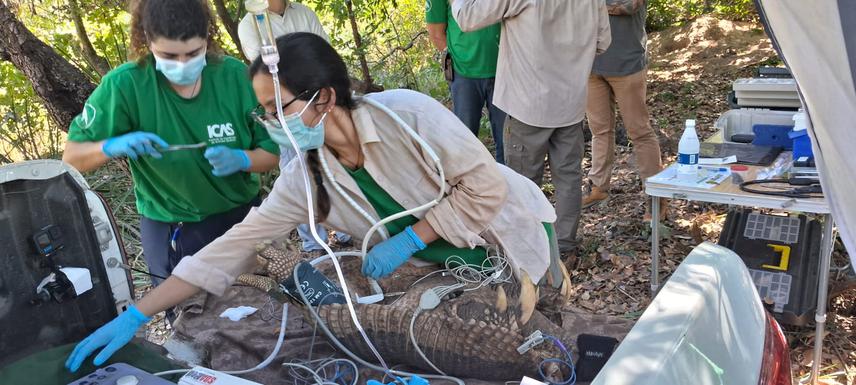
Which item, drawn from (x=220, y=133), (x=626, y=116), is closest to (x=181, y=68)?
(x=220, y=133)

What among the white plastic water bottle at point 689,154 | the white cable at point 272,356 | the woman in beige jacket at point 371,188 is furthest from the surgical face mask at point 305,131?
the white plastic water bottle at point 689,154

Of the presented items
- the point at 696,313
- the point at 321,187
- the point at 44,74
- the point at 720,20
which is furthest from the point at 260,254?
the point at 720,20

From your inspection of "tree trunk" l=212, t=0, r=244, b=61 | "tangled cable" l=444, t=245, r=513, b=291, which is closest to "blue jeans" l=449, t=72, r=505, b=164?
"tree trunk" l=212, t=0, r=244, b=61

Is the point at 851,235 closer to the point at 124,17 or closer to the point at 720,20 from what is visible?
the point at 124,17

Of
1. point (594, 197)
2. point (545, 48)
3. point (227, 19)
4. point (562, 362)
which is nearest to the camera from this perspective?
point (562, 362)

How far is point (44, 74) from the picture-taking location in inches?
154

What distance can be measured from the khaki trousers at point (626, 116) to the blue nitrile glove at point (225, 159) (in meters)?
2.67

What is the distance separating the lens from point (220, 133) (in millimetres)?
2600

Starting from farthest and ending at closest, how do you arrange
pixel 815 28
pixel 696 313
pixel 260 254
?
pixel 260 254
pixel 815 28
pixel 696 313

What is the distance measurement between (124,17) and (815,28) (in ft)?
16.1

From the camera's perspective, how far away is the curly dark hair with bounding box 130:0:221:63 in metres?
2.38

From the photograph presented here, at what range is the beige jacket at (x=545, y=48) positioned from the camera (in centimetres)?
362

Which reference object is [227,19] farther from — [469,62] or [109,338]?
[109,338]

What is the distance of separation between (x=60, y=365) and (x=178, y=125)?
3.40ft
